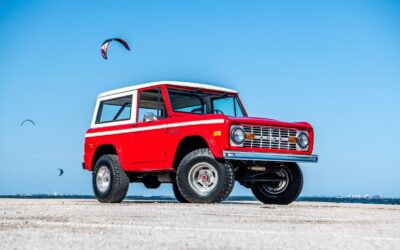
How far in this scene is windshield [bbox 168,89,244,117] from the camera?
11.6 m

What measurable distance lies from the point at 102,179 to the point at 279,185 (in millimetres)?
3429

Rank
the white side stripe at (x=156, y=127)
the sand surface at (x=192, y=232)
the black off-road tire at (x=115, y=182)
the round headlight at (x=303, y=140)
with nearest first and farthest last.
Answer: the sand surface at (x=192, y=232), the white side stripe at (x=156, y=127), the round headlight at (x=303, y=140), the black off-road tire at (x=115, y=182)

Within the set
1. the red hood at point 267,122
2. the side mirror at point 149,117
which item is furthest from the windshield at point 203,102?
the red hood at point 267,122

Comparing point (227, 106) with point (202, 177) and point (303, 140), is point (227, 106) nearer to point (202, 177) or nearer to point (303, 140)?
point (303, 140)

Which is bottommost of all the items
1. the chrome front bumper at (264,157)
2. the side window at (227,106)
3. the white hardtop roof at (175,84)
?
the chrome front bumper at (264,157)

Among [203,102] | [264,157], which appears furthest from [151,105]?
[264,157]

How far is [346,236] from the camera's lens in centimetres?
511

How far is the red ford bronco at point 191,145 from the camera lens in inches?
405

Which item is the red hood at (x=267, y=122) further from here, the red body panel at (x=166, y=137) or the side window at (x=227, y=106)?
the side window at (x=227, y=106)

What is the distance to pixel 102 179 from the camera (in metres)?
12.5

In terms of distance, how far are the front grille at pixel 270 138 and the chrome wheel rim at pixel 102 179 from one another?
3.18m

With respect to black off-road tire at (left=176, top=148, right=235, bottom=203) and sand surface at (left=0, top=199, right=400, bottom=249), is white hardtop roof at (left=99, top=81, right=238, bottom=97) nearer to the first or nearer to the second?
black off-road tire at (left=176, top=148, right=235, bottom=203)

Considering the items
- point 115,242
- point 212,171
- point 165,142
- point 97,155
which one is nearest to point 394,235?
point 115,242

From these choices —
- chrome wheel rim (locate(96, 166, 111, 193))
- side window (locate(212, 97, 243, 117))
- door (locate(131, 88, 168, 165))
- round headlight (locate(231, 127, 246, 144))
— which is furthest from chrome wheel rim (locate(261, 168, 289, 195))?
chrome wheel rim (locate(96, 166, 111, 193))
